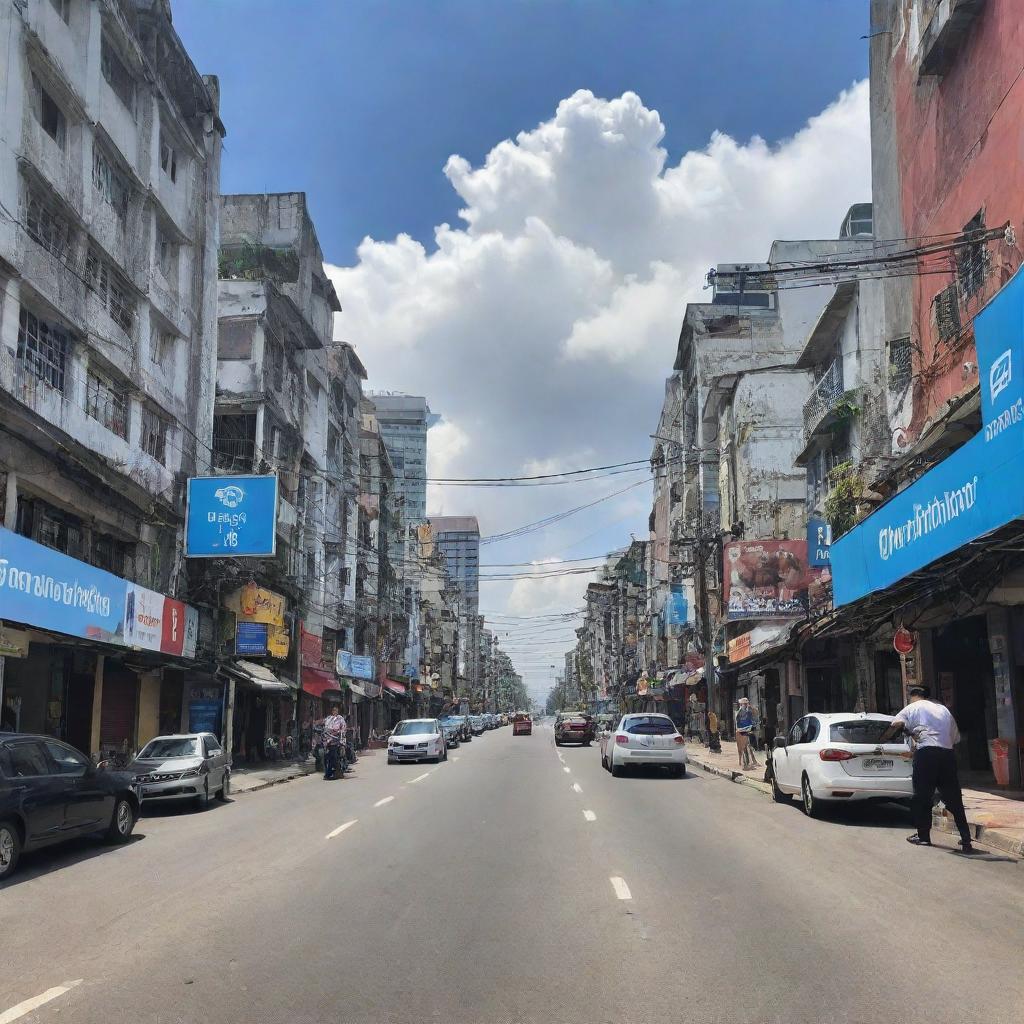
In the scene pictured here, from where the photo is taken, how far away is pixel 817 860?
11164 millimetres

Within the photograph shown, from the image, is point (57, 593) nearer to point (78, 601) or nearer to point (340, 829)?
point (78, 601)

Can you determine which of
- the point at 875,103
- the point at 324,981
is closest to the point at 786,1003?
the point at 324,981

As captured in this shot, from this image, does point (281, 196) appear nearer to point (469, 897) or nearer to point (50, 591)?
point (50, 591)

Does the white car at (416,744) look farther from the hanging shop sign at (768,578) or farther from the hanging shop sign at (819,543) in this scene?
the hanging shop sign at (819,543)

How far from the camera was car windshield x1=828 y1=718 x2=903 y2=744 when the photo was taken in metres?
14.9

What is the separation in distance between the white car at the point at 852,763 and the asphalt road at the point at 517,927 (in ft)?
1.74

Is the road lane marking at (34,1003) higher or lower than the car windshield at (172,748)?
lower

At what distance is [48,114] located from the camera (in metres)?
23.6

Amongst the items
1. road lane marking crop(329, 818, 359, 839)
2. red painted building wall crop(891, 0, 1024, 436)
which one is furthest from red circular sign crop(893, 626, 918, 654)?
road lane marking crop(329, 818, 359, 839)

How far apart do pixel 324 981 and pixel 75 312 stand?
824 inches

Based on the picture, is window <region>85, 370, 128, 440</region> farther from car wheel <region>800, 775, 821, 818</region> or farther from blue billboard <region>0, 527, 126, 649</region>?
car wheel <region>800, 775, 821, 818</region>

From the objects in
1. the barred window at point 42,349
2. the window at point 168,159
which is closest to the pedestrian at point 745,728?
the barred window at point 42,349

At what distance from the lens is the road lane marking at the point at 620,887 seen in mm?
9039

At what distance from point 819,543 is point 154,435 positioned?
19.3 meters
